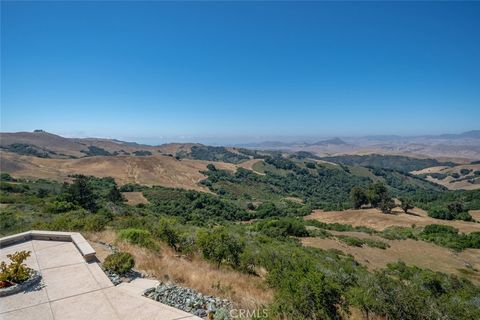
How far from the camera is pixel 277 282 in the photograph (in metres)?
9.20

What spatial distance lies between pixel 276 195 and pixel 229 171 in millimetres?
26479

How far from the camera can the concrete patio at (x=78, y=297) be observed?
5980mm

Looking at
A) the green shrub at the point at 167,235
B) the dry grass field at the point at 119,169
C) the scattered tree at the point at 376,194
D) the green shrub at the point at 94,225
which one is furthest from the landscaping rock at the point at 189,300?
the dry grass field at the point at 119,169

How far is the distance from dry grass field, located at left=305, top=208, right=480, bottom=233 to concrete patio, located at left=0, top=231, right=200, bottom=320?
5013 cm

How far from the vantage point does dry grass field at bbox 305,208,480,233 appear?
47541 millimetres

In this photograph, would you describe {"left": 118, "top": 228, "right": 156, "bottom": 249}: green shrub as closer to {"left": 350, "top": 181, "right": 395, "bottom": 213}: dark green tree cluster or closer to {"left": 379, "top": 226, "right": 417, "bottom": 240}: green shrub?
{"left": 379, "top": 226, "right": 417, "bottom": 240}: green shrub

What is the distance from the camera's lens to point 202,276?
8.99 m

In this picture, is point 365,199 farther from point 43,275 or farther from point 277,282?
point 43,275

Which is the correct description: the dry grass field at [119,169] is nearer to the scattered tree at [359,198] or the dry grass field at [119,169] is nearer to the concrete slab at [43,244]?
the scattered tree at [359,198]

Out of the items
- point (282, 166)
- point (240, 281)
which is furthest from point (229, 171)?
point (240, 281)

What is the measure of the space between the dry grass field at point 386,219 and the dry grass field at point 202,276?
151 feet

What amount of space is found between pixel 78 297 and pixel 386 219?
181 feet

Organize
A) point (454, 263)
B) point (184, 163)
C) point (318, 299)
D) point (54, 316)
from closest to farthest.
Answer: point (54, 316) < point (318, 299) < point (454, 263) < point (184, 163)

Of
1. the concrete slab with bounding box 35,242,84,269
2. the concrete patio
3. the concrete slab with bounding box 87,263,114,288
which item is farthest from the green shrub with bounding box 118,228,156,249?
the concrete slab with bounding box 87,263,114,288
